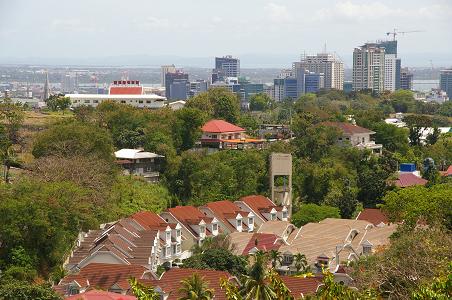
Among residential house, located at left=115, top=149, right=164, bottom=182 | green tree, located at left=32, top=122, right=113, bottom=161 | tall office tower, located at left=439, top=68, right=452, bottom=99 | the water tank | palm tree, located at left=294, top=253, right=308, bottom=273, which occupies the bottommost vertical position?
tall office tower, located at left=439, top=68, right=452, bottom=99

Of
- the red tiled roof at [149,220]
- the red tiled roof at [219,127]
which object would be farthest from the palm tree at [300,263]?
the red tiled roof at [219,127]

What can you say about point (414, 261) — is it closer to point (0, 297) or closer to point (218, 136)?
point (0, 297)

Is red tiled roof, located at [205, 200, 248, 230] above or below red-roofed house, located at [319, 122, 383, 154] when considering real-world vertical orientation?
below

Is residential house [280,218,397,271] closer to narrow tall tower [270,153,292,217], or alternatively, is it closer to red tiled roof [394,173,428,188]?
narrow tall tower [270,153,292,217]

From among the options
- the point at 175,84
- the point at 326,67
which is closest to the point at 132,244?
the point at 175,84

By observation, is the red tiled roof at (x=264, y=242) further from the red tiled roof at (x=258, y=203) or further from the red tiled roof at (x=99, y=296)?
the red tiled roof at (x=99, y=296)

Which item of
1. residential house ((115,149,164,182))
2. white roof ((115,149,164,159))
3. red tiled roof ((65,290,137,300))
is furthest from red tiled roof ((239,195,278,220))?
red tiled roof ((65,290,137,300))

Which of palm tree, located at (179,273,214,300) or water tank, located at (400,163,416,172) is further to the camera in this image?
water tank, located at (400,163,416,172)
